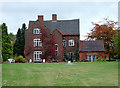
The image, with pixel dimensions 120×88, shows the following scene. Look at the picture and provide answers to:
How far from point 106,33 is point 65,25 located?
930 centimetres

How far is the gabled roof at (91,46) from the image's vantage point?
150ft

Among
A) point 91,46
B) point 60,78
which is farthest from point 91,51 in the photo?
point 60,78

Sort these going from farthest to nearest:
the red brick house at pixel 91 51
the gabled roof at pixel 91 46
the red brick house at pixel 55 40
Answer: the red brick house at pixel 55 40 < the gabled roof at pixel 91 46 < the red brick house at pixel 91 51

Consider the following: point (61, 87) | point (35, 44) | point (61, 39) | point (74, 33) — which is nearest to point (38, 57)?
point (35, 44)

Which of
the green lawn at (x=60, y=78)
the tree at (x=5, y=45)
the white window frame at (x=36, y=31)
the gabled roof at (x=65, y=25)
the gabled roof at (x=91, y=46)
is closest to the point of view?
the green lawn at (x=60, y=78)

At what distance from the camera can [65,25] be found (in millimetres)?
49469

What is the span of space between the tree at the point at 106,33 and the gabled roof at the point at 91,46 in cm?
406

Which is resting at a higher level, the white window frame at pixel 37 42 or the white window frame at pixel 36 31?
the white window frame at pixel 36 31

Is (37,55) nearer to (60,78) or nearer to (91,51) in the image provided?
(91,51)

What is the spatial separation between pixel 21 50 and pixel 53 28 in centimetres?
1119

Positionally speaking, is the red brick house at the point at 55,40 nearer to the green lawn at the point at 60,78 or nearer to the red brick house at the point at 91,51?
the red brick house at the point at 91,51

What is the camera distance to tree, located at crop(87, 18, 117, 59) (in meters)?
50.2

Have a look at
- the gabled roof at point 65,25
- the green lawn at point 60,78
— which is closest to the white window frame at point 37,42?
the gabled roof at point 65,25

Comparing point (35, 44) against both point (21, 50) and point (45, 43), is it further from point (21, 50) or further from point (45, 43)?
point (21, 50)
